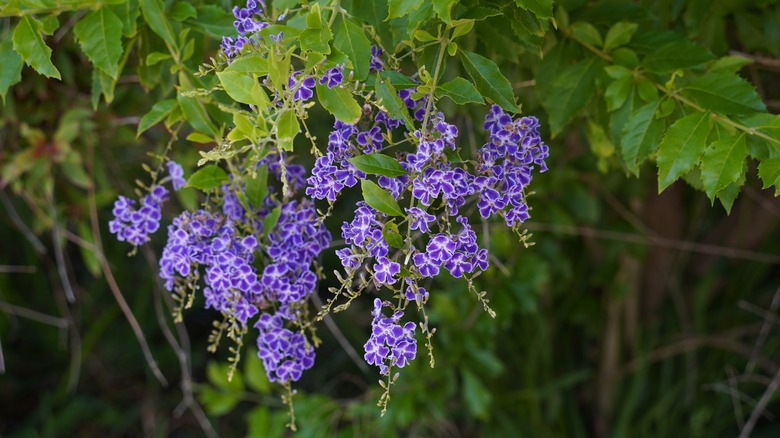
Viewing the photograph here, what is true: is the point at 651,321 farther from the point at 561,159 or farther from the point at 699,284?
the point at 561,159

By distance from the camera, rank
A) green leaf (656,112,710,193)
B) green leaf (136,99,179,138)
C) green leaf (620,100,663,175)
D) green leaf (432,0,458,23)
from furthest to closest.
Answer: green leaf (136,99,179,138)
green leaf (620,100,663,175)
green leaf (656,112,710,193)
green leaf (432,0,458,23)

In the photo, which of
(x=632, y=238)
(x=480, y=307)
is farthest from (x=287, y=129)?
(x=632, y=238)

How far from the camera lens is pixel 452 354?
200 cm

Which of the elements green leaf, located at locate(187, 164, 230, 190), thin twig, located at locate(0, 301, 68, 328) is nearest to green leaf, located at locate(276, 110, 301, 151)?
green leaf, located at locate(187, 164, 230, 190)

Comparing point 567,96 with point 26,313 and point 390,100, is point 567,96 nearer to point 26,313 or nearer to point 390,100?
point 390,100

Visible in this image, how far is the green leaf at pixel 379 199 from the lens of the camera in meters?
0.89

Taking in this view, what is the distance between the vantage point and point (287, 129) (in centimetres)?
90

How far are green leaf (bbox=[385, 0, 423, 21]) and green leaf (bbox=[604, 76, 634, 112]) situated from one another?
0.37m

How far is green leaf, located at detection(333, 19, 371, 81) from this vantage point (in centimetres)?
94

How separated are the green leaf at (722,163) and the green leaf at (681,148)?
0.02 m

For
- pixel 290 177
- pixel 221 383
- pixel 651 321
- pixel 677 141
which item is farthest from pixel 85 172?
pixel 651 321

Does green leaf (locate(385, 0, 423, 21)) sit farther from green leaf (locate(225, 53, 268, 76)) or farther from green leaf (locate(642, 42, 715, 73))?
green leaf (locate(642, 42, 715, 73))

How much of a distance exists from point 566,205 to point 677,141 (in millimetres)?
1064

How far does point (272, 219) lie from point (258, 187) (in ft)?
0.19
